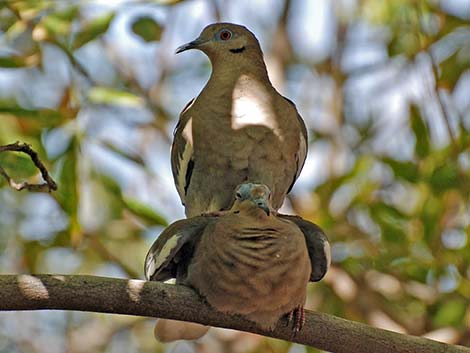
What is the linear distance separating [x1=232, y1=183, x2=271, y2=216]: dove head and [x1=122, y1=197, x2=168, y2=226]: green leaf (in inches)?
25.5

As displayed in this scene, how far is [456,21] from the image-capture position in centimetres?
355

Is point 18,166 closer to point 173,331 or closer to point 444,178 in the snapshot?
point 173,331

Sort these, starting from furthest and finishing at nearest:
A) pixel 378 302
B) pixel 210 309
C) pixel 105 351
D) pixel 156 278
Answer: pixel 105 351, pixel 378 302, pixel 156 278, pixel 210 309

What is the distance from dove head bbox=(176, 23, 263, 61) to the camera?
3.20 m

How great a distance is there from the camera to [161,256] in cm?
222

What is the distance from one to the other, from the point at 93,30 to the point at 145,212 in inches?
24.3

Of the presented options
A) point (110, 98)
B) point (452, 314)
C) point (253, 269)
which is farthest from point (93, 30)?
point (452, 314)

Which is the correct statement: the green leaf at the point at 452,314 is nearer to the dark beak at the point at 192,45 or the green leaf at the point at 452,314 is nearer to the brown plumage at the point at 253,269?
the brown plumage at the point at 253,269

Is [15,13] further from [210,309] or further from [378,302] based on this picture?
[378,302]

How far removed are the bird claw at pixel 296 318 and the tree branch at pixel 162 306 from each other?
14mm

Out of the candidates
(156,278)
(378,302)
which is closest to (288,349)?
(378,302)

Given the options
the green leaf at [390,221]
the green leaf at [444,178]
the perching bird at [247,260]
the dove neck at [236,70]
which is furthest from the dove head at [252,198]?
the green leaf at [390,221]

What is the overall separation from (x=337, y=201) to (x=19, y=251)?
1349 millimetres

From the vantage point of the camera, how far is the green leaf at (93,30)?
2951 mm
